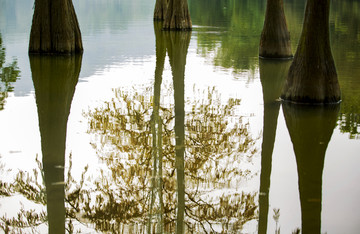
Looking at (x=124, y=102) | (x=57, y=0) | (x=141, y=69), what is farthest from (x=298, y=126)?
(x=57, y=0)

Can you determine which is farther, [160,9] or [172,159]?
[160,9]

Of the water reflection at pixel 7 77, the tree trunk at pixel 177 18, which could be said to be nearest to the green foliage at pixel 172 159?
the water reflection at pixel 7 77

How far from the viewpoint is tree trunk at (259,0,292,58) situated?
1565 cm

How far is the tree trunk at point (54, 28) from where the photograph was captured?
1591 centimetres

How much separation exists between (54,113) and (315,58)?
14.8ft

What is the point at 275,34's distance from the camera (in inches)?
636

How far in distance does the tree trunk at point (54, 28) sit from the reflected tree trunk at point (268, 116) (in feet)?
17.9

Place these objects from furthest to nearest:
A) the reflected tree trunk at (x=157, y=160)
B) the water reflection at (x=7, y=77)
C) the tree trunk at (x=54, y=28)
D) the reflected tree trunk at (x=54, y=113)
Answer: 1. the tree trunk at (x=54, y=28)
2. the water reflection at (x=7, y=77)
3. the reflected tree trunk at (x=54, y=113)
4. the reflected tree trunk at (x=157, y=160)

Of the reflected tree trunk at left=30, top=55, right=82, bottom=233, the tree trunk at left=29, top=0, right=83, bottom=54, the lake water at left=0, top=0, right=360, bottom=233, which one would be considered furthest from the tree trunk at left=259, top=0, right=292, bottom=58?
the tree trunk at left=29, top=0, right=83, bottom=54

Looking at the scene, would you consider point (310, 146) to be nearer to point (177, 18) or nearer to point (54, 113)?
point (54, 113)

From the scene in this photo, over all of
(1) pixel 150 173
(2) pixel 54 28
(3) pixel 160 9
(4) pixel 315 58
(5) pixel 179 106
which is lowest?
(1) pixel 150 173

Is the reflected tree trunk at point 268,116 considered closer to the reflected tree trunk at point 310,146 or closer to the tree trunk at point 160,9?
the reflected tree trunk at point 310,146

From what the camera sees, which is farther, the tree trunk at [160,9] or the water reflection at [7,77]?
the tree trunk at [160,9]

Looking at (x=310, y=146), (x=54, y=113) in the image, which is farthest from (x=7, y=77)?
(x=310, y=146)
